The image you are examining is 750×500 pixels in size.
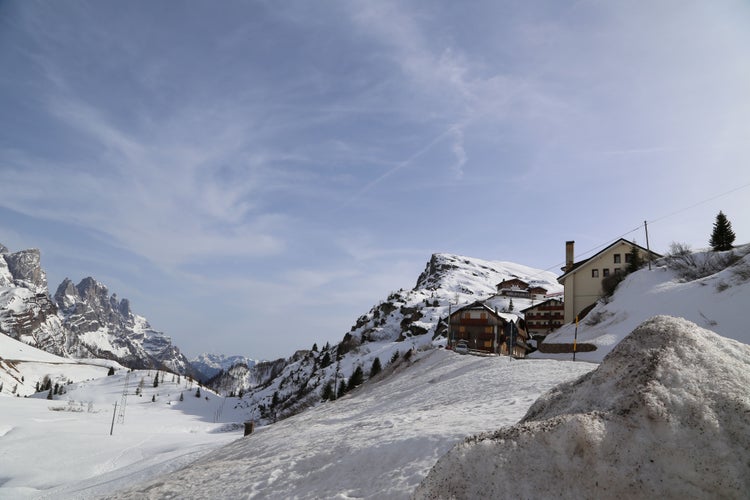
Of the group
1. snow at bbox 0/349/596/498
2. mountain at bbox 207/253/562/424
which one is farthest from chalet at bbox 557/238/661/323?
mountain at bbox 207/253/562/424

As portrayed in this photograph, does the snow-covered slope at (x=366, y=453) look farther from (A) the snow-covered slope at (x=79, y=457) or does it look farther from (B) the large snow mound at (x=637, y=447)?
(A) the snow-covered slope at (x=79, y=457)

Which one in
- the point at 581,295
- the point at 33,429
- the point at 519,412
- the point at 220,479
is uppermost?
the point at 581,295

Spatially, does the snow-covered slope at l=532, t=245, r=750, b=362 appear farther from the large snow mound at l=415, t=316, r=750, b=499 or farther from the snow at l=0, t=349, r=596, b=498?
the large snow mound at l=415, t=316, r=750, b=499

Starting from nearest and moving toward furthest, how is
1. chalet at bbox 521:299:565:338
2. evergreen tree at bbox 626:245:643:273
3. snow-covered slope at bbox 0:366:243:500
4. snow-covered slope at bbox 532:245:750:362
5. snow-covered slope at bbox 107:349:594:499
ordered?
snow-covered slope at bbox 107:349:594:499
snow-covered slope at bbox 0:366:243:500
snow-covered slope at bbox 532:245:750:362
evergreen tree at bbox 626:245:643:273
chalet at bbox 521:299:565:338

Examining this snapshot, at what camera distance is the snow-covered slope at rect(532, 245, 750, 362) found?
30.4 meters

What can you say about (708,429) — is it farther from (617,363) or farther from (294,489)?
(294,489)

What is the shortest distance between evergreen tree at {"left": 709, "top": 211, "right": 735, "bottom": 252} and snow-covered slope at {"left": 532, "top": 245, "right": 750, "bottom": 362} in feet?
12.9

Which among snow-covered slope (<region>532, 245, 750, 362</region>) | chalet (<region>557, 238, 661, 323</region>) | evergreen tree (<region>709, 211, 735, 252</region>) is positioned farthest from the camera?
chalet (<region>557, 238, 661, 323</region>)

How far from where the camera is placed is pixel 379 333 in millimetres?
149750

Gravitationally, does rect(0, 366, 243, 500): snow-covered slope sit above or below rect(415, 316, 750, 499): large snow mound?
below

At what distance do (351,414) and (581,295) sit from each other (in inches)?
1981

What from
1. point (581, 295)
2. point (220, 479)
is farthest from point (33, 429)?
point (581, 295)

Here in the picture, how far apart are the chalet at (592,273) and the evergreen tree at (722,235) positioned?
8629 millimetres

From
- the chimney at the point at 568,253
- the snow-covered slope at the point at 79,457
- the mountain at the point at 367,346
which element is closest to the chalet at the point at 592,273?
the chimney at the point at 568,253
